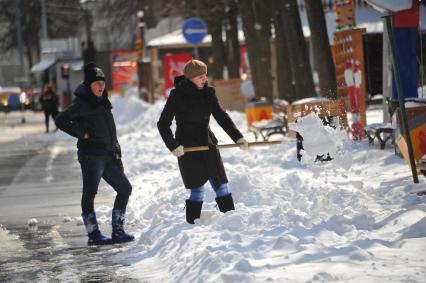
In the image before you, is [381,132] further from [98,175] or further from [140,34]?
[140,34]

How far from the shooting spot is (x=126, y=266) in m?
9.19

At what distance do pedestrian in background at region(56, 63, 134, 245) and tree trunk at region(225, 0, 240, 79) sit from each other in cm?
2786

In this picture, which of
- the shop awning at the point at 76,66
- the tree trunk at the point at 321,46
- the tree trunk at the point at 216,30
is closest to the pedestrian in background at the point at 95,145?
the tree trunk at the point at 321,46

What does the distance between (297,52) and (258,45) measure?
7.34 meters

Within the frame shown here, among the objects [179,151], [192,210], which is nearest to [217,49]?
[192,210]

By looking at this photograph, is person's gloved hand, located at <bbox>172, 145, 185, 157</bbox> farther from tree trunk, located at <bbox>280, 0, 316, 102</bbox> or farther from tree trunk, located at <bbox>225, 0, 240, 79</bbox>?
tree trunk, located at <bbox>225, 0, 240, 79</bbox>

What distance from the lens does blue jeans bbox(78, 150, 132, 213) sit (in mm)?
10781

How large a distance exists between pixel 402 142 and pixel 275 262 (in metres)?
5.79

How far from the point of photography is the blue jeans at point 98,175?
424 inches

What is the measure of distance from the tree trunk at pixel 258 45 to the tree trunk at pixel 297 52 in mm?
6094

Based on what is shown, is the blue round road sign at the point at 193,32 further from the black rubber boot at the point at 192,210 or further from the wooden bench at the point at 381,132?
the black rubber boot at the point at 192,210

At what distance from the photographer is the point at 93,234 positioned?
10.8 m

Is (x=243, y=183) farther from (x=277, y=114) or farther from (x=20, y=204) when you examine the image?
(x=277, y=114)

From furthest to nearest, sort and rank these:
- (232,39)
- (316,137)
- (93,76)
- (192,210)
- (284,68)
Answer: (232,39) < (284,68) < (316,137) < (93,76) < (192,210)
